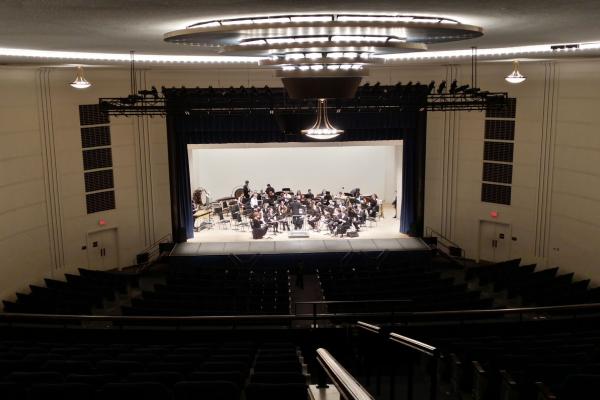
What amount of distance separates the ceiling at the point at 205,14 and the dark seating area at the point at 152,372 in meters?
3.55

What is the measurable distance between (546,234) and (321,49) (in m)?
12.8

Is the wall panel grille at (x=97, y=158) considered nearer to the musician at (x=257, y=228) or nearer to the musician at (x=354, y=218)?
the musician at (x=257, y=228)

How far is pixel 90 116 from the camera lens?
18.1 meters

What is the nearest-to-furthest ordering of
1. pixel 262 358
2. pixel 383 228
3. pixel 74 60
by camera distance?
1. pixel 262 358
2. pixel 74 60
3. pixel 383 228

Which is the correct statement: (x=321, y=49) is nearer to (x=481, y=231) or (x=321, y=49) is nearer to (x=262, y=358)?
→ (x=262, y=358)

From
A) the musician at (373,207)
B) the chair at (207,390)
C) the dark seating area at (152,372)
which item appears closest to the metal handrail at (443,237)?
the musician at (373,207)

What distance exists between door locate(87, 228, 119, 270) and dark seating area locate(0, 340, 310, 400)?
29.4ft

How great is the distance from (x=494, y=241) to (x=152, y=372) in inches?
584

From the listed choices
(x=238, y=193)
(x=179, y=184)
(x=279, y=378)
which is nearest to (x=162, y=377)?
(x=279, y=378)

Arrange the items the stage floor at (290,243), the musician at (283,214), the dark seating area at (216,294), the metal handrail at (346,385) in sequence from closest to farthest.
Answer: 1. the metal handrail at (346,385)
2. the dark seating area at (216,294)
3. the stage floor at (290,243)
4. the musician at (283,214)

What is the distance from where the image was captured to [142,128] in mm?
19203

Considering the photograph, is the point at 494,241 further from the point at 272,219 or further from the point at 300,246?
the point at 272,219

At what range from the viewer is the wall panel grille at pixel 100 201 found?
18328 mm

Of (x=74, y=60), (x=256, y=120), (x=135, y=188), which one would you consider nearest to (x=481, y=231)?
(x=256, y=120)
